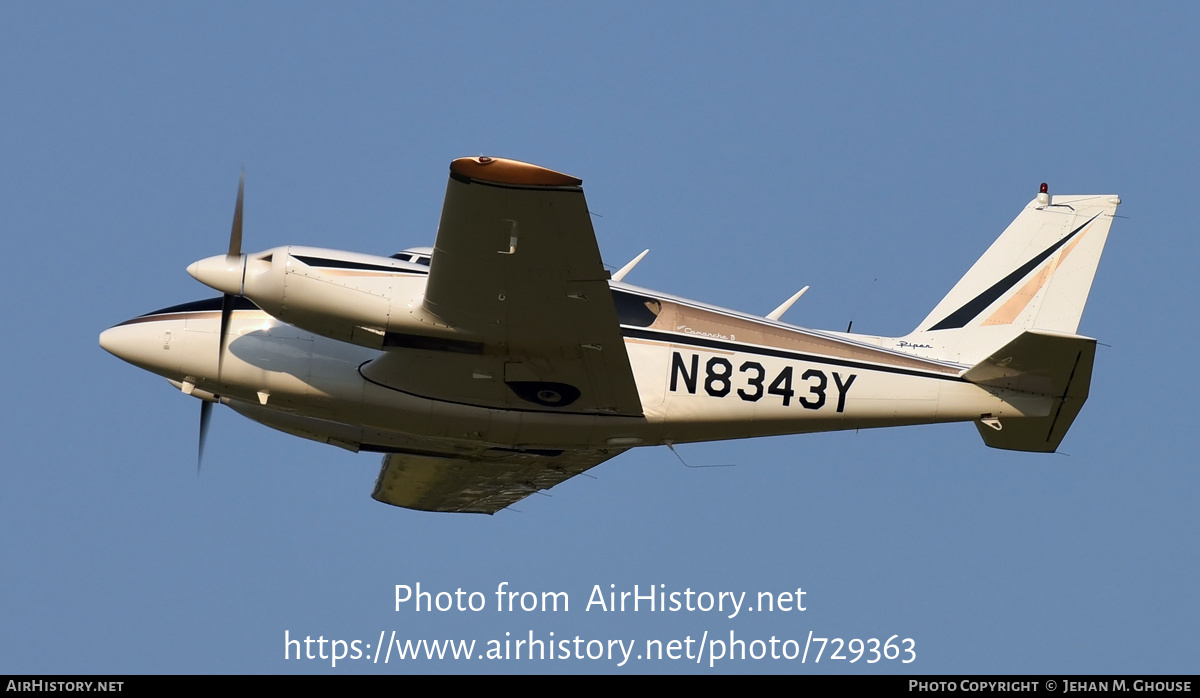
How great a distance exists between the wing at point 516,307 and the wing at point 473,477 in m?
2.31

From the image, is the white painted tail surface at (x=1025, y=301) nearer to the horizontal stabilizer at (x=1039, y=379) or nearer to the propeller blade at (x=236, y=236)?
the horizontal stabilizer at (x=1039, y=379)

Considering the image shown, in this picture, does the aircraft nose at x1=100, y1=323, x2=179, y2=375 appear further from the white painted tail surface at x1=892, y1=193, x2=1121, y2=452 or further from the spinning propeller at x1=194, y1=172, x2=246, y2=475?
the white painted tail surface at x1=892, y1=193, x2=1121, y2=452

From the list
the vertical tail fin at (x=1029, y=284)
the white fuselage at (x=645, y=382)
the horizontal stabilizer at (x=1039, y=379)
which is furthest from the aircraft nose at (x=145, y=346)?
the horizontal stabilizer at (x=1039, y=379)

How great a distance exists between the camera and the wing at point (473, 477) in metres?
22.3

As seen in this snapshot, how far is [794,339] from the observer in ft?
66.6

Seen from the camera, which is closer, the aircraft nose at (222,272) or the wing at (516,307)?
the wing at (516,307)

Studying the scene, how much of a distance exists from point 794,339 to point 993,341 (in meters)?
4.08

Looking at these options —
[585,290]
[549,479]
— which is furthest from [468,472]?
[585,290]

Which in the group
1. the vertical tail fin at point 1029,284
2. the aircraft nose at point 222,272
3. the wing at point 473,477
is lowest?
the wing at point 473,477

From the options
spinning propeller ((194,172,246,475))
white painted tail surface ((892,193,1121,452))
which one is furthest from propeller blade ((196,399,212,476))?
white painted tail surface ((892,193,1121,452))

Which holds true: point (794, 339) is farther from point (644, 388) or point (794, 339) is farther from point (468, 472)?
point (468, 472)

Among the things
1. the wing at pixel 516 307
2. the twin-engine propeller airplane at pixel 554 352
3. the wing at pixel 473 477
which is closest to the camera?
the wing at pixel 516 307

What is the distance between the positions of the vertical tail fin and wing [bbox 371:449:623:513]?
6.45 m

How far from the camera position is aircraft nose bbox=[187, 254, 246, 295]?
1795 cm
